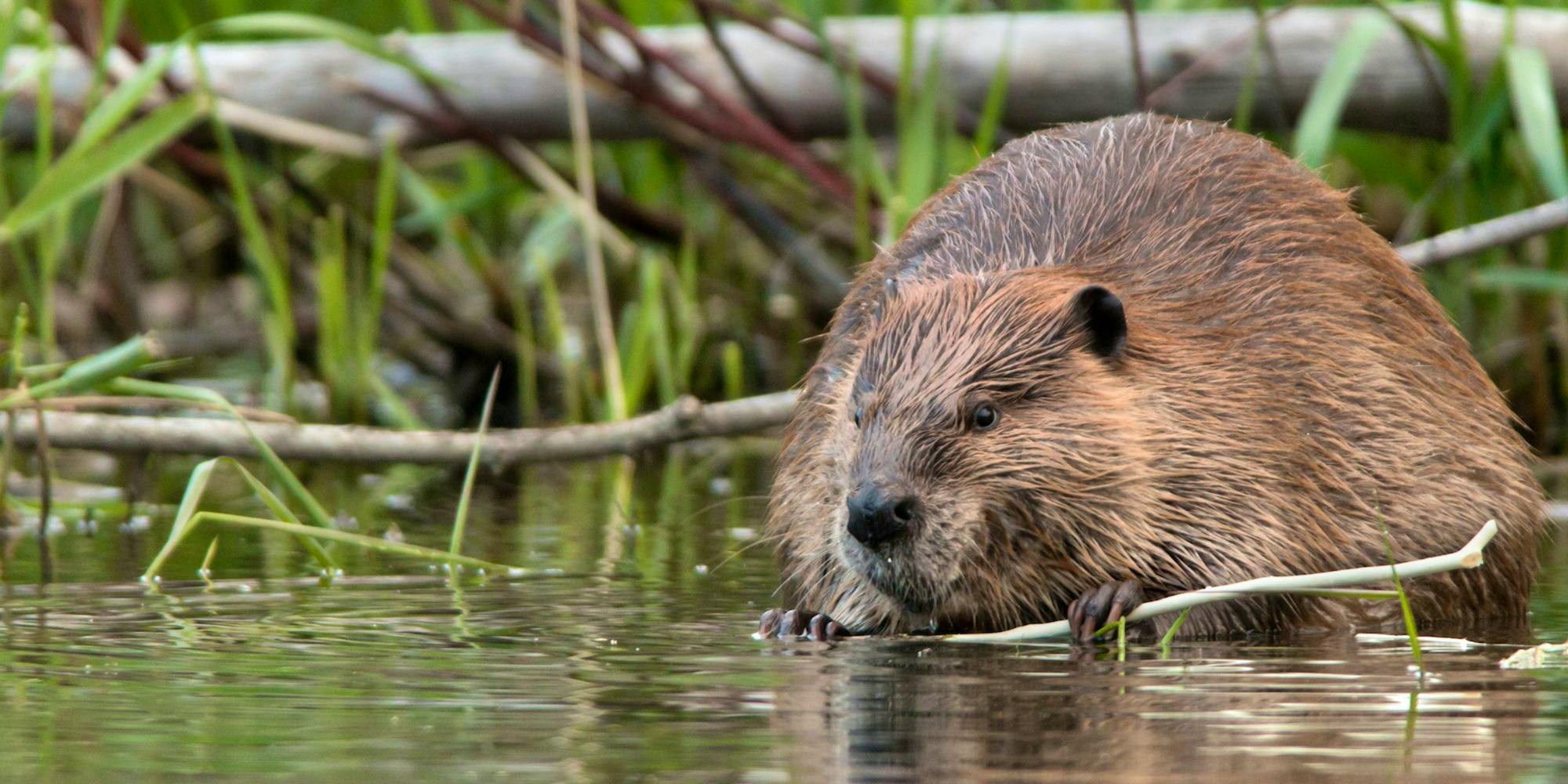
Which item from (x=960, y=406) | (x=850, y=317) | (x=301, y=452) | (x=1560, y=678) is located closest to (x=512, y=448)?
(x=301, y=452)

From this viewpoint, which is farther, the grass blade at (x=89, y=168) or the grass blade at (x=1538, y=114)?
the grass blade at (x=1538, y=114)

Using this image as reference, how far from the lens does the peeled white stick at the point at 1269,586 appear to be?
2.65 m

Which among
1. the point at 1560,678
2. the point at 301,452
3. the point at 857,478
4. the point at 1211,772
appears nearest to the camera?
the point at 1211,772

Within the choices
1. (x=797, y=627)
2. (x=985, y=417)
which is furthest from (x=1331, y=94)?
(x=797, y=627)

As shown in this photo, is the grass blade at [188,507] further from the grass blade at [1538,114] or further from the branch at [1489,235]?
the grass blade at [1538,114]

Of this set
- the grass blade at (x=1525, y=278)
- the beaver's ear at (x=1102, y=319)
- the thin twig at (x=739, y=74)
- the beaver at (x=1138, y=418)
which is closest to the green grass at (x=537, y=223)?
the grass blade at (x=1525, y=278)

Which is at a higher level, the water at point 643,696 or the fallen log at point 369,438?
the fallen log at point 369,438

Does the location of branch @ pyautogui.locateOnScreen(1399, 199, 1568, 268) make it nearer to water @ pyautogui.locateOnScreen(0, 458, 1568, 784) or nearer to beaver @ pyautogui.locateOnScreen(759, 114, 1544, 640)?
beaver @ pyautogui.locateOnScreen(759, 114, 1544, 640)

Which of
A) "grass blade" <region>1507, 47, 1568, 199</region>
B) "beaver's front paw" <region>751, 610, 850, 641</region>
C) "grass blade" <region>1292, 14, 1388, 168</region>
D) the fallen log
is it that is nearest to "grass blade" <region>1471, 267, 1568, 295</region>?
"grass blade" <region>1507, 47, 1568, 199</region>

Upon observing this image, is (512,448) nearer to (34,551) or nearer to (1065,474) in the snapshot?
(34,551)

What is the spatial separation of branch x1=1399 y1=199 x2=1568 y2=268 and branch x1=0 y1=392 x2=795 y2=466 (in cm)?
153

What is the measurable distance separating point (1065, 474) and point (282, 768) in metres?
1.44

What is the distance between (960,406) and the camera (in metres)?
3.05

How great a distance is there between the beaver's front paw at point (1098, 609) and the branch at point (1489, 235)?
5.75 feet
